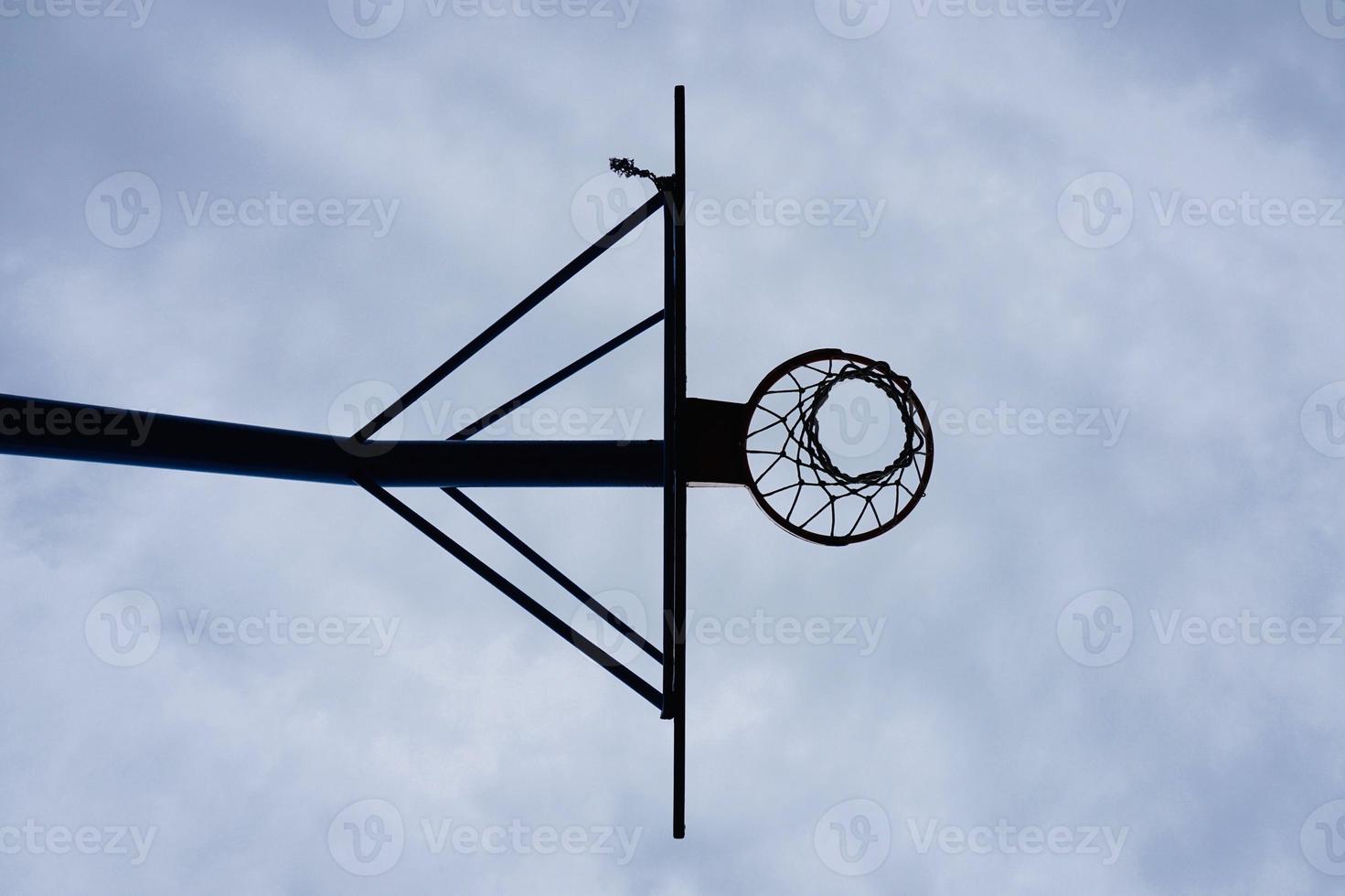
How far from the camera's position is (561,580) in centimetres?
759

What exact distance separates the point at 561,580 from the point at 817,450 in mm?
2779

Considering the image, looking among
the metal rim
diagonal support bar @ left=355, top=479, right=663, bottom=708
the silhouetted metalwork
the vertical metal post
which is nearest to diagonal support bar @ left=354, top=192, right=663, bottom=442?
the silhouetted metalwork

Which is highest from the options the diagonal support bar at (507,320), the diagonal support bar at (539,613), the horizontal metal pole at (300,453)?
the diagonal support bar at (507,320)

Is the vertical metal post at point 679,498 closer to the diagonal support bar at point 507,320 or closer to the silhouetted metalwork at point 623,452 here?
the silhouetted metalwork at point 623,452

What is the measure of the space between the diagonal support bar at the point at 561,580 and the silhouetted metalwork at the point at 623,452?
0.02 m

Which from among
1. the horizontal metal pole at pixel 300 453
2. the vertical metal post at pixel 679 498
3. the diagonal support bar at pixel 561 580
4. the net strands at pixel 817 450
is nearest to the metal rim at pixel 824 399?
Result: the net strands at pixel 817 450

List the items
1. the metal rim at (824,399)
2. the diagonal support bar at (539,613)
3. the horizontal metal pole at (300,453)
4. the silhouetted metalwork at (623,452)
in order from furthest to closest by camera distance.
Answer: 1. the metal rim at (824,399)
2. the diagonal support bar at (539,613)
3. the silhouetted metalwork at (623,452)
4. the horizontal metal pole at (300,453)

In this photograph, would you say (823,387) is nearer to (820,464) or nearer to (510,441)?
(820,464)

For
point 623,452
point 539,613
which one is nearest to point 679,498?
point 623,452

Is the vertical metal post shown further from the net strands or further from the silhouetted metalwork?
the net strands

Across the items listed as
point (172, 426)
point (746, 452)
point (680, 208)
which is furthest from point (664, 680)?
point (172, 426)

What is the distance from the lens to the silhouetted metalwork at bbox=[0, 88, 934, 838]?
6.87 m

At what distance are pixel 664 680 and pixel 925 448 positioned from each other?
3372mm

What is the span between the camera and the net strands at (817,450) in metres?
8.12
